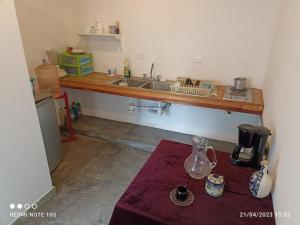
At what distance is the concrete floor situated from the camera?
196cm

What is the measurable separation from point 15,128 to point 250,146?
5.36 feet

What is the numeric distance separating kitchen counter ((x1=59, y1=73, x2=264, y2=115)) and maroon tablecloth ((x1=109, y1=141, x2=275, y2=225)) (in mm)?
910

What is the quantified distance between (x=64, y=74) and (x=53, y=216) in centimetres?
186

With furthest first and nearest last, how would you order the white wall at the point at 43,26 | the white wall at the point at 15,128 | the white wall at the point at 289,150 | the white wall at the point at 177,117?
1. the white wall at the point at 177,117
2. the white wall at the point at 43,26
3. the white wall at the point at 15,128
4. the white wall at the point at 289,150

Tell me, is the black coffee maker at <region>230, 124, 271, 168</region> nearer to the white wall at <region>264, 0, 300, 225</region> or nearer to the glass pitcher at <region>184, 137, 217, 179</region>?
the white wall at <region>264, 0, 300, 225</region>

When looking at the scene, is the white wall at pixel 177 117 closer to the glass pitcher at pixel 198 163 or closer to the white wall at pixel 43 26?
the white wall at pixel 43 26

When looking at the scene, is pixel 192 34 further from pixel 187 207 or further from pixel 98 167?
pixel 187 207

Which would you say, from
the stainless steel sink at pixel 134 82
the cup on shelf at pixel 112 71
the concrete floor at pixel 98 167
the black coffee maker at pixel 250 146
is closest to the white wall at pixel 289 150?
the black coffee maker at pixel 250 146

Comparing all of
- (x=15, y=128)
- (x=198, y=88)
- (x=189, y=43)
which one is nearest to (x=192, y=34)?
(x=189, y=43)

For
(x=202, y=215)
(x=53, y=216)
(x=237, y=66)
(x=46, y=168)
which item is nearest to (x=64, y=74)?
(x=46, y=168)

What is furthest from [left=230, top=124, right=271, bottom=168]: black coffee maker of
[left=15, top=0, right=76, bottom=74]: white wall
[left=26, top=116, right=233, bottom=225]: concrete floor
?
[left=15, top=0, right=76, bottom=74]: white wall

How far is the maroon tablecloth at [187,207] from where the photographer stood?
1078 millimetres

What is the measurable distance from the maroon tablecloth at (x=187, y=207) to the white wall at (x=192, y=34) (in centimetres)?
152

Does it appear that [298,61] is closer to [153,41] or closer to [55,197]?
[153,41]
